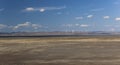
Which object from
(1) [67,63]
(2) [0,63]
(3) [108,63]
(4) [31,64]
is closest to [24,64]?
(4) [31,64]

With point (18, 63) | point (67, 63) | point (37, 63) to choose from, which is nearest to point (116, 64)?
point (67, 63)

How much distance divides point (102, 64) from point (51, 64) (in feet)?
15.4

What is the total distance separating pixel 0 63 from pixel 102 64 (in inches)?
374

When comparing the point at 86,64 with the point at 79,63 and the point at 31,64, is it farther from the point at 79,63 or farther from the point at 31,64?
the point at 31,64

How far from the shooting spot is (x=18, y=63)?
2672 centimetres

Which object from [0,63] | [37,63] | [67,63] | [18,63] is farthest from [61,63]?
[0,63]

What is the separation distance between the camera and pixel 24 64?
26.1m

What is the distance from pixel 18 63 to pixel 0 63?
1.68 m

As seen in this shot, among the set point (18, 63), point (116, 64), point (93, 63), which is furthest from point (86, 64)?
point (18, 63)

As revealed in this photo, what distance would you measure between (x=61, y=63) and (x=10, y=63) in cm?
482

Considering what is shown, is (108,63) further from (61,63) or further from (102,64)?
(61,63)

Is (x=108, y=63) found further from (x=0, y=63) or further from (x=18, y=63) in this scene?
(x=0, y=63)

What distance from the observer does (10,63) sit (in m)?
26.6

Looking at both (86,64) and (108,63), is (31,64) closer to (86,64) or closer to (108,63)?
(86,64)
